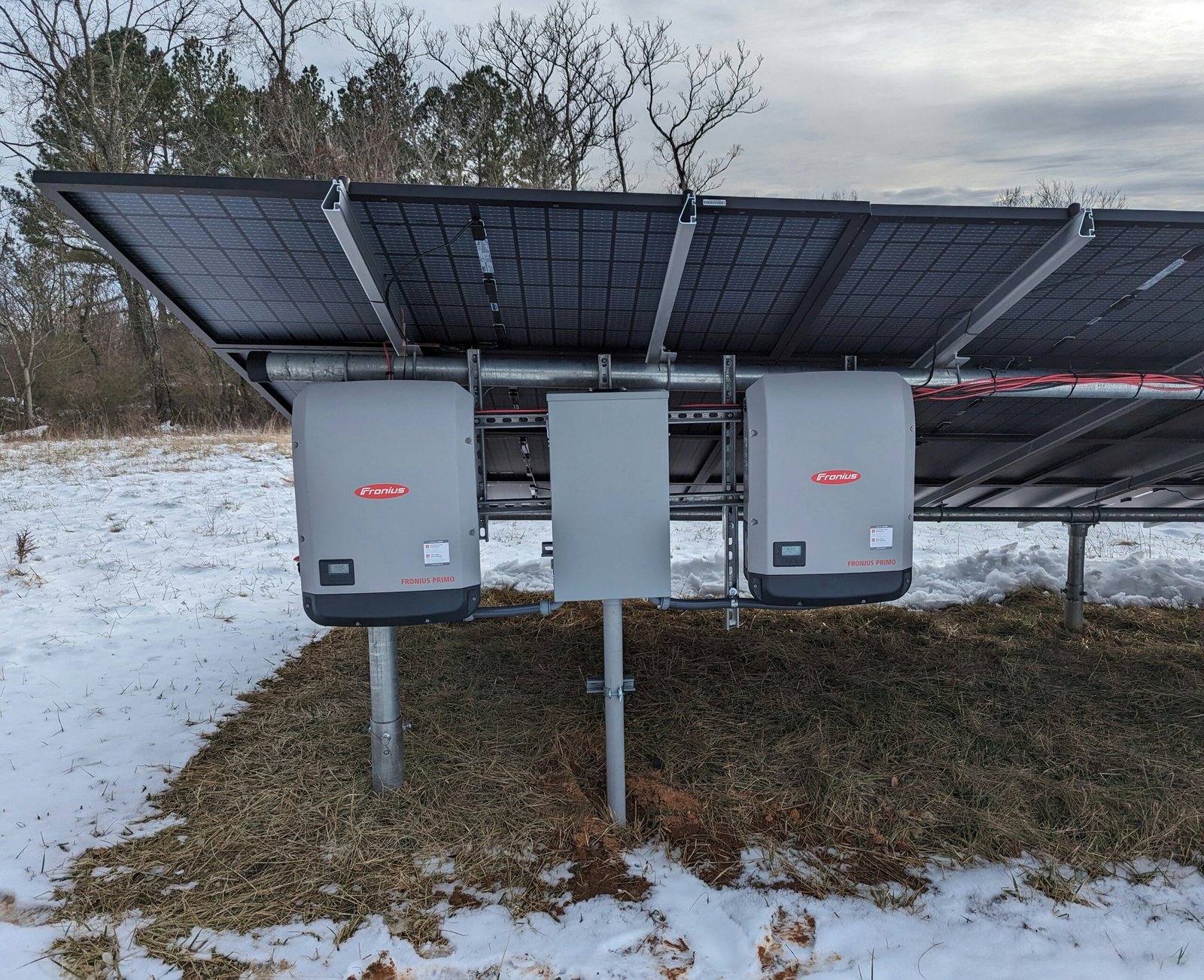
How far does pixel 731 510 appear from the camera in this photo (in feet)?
9.62

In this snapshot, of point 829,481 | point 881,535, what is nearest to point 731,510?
point 829,481

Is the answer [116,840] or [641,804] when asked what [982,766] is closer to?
[641,804]

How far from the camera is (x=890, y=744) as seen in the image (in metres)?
3.39

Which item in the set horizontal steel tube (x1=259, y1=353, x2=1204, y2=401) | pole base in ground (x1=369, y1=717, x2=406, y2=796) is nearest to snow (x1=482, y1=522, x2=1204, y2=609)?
horizontal steel tube (x1=259, y1=353, x2=1204, y2=401)

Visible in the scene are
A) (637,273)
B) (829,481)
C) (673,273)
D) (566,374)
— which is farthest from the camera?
(566,374)

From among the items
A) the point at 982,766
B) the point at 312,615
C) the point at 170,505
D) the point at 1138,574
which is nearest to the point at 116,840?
the point at 312,615

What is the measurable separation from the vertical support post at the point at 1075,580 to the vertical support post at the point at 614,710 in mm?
3914

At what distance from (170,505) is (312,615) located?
7483 mm

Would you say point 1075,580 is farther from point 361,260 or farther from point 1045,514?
point 361,260

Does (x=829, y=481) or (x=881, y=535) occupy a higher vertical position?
(x=829, y=481)

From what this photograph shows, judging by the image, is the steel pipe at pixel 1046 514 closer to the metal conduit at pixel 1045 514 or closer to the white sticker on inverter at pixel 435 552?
the metal conduit at pixel 1045 514

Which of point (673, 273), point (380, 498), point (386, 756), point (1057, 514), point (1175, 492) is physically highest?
point (673, 273)

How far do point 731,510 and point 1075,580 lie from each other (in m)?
3.61

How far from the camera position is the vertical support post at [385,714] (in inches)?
112
